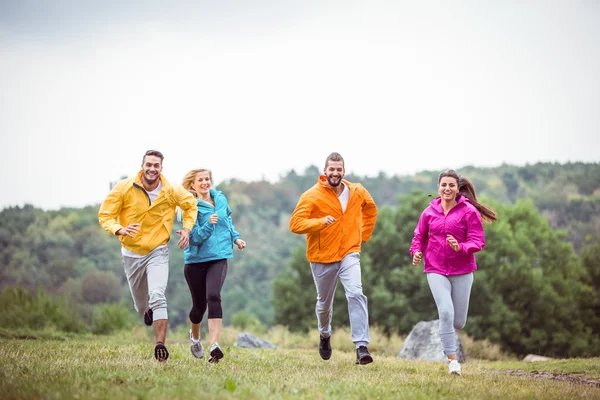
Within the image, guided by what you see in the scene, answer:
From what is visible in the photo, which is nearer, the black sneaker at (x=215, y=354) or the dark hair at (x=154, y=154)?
the dark hair at (x=154, y=154)

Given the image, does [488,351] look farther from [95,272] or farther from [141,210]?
[95,272]

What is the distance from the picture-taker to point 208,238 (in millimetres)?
9383

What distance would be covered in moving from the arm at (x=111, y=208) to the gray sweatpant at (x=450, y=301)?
4.09 meters

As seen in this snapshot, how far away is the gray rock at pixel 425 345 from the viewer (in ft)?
55.4

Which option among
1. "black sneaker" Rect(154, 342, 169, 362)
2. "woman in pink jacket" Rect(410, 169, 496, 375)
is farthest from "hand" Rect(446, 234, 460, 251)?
"black sneaker" Rect(154, 342, 169, 362)

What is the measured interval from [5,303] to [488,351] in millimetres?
17104

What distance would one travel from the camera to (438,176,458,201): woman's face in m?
9.20

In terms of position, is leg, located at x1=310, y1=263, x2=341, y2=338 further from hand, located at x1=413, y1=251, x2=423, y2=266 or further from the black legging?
the black legging

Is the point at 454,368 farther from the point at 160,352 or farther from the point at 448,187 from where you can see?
the point at 160,352

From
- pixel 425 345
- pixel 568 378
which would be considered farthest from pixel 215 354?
pixel 425 345

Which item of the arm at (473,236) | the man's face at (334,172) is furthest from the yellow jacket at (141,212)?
the arm at (473,236)

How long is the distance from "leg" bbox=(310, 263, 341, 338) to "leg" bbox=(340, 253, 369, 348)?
0.18 meters

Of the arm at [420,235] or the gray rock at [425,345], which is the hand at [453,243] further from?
the gray rock at [425,345]

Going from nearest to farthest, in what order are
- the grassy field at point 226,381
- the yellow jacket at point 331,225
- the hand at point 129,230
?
the grassy field at point 226,381 → the hand at point 129,230 → the yellow jacket at point 331,225
